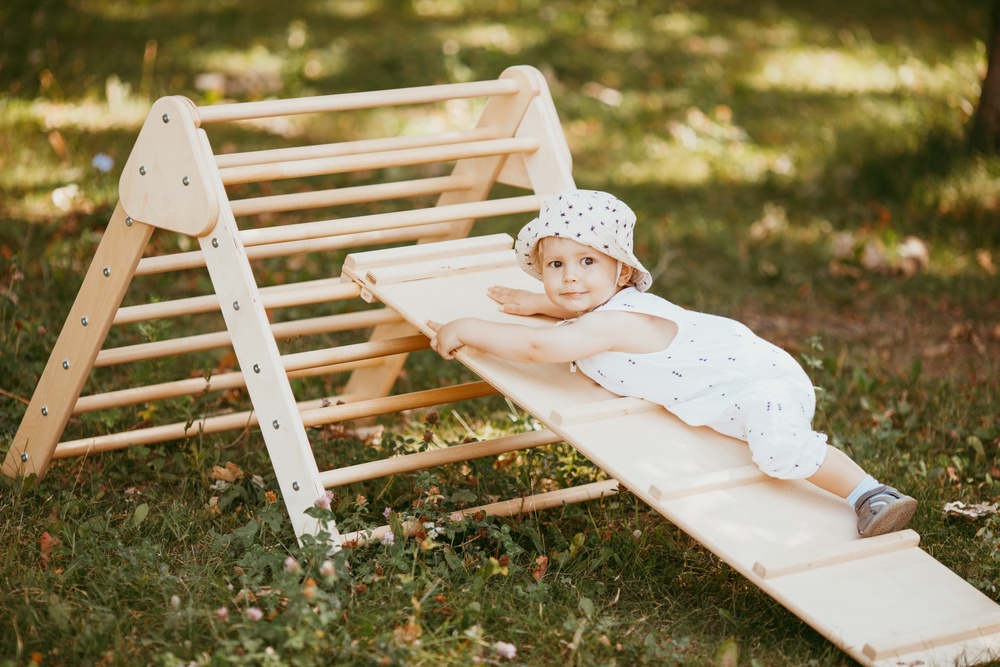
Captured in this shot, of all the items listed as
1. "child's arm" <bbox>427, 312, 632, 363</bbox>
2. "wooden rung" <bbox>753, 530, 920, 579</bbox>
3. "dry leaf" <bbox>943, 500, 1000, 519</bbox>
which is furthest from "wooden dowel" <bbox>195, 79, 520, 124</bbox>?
"dry leaf" <bbox>943, 500, 1000, 519</bbox>

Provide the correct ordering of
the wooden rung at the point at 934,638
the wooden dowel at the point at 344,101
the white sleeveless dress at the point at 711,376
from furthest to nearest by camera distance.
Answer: the wooden dowel at the point at 344,101 → the white sleeveless dress at the point at 711,376 → the wooden rung at the point at 934,638

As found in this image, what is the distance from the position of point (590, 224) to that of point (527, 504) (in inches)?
29.3

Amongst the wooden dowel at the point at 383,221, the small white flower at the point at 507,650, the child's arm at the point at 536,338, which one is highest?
the wooden dowel at the point at 383,221

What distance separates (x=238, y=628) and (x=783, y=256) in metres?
3.41

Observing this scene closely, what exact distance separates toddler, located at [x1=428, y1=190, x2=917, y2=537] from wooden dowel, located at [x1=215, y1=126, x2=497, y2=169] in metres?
0.50

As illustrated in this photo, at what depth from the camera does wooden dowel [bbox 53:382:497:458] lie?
2.63 m

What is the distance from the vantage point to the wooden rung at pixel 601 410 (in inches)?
92.4

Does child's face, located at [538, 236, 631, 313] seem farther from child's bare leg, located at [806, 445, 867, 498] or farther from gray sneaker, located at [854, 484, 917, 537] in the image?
gray sneaker, located at [854, 484, 917, 537]

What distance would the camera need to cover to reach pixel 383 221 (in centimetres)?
277

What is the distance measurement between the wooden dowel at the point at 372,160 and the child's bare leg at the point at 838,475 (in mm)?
1151

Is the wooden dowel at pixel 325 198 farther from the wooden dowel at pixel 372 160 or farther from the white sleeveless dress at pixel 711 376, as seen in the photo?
the white sleeveless dress at pixel 711 376

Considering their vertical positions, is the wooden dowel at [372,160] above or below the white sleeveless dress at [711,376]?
above

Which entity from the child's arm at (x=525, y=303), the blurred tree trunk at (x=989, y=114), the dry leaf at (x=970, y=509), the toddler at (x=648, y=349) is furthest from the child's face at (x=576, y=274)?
the blurred tree trunk at (x=989, y=114)

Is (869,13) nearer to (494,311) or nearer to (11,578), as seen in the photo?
(494,311)
